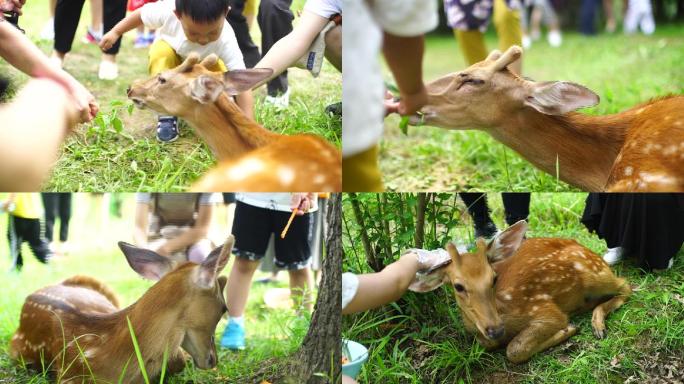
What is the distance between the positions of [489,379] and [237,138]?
1381 mm

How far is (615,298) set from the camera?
3.52 meters

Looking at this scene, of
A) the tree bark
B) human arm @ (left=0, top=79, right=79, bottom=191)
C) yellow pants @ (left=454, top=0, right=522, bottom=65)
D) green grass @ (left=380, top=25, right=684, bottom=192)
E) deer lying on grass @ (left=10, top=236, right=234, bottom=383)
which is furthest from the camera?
green grass @ (left=380, top=25, right=684, bottom=192)

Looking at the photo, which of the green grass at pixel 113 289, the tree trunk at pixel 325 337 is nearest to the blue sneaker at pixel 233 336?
the green grass at pixel 113 289

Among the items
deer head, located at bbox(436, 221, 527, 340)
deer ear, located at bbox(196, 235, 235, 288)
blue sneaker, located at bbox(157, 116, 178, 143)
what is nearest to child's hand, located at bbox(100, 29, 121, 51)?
blue sneaker, located at bbox(157, 116, 178, 143)

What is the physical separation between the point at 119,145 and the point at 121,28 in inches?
17.8

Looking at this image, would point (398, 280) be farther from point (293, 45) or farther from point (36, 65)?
point (36, 65)

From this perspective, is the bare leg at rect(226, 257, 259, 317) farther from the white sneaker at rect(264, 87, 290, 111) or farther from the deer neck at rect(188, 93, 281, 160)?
the white sneaker at rect(264, 87, 290, 111)

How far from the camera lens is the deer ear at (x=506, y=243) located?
3516 millimetres

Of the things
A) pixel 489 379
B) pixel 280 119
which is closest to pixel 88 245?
pixel 280 119

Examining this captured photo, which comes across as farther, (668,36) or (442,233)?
(668,36)

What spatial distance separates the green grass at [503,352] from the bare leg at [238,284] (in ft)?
1.33

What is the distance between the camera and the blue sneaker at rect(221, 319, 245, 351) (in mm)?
3504

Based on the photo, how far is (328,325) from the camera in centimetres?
347

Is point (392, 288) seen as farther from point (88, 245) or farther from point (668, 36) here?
point (668, 36)
